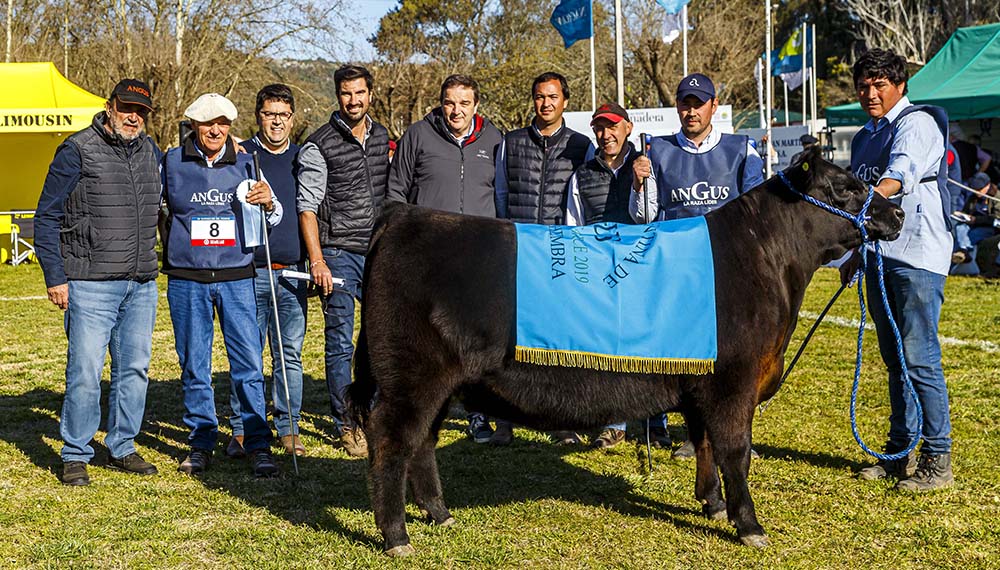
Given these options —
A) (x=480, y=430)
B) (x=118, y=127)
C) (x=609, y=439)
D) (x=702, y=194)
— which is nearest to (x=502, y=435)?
(x=480, y=430)

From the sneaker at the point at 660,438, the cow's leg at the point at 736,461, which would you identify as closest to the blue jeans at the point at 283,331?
the sneaker at the point at 660,438

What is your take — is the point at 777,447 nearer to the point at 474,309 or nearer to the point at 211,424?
the point at 474,309

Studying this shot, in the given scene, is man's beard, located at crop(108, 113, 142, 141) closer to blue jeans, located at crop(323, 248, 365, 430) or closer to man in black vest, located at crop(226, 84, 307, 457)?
man in black vest, located at crop(226, 84, 307, 457)

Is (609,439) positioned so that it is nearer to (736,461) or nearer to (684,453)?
(684,453)

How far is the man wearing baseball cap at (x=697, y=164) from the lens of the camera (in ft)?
18.5

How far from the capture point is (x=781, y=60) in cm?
3127

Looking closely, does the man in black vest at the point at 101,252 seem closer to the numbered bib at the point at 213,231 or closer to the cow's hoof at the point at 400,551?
the numbered bib at the point at 213,231

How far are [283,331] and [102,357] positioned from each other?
4.02 ft

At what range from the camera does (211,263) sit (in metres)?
5.69

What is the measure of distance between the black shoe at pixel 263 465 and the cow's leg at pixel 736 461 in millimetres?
2876

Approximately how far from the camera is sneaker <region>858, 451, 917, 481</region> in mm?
5406

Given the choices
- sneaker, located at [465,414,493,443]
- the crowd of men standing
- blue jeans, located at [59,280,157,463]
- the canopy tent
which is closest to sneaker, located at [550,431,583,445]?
the crowd of men standing

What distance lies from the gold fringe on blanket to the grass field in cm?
95

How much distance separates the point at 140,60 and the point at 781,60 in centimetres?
2125
